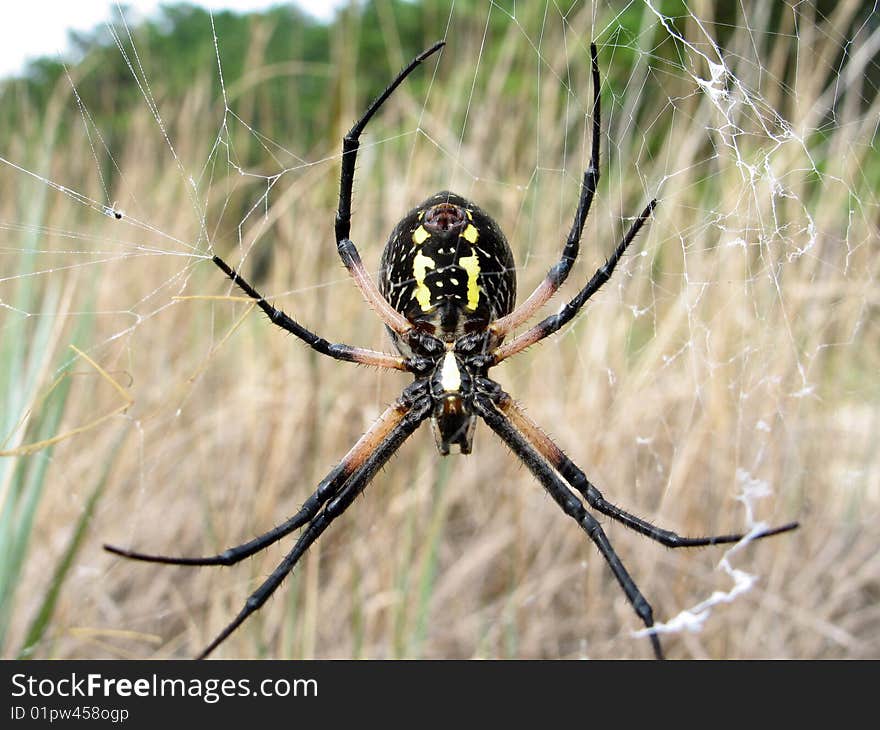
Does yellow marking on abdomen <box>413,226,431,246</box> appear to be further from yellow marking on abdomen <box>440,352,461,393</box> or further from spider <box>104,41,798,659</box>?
yellow marking on abdomen <box>440,352,461,393</box>

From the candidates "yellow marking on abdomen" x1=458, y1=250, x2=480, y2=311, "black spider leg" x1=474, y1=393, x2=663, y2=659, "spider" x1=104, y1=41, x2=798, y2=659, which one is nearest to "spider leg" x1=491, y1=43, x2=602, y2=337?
"spider" x1=104, y1=41, x2=798, y2=659

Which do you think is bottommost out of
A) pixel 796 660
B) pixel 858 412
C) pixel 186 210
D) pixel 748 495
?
pixel 796 660

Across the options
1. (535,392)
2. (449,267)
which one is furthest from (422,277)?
(535,392)

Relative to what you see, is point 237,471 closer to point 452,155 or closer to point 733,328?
point 452,155

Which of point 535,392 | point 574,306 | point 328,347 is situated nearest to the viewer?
point 574,306

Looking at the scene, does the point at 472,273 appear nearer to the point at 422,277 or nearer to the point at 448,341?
the point at 422,277

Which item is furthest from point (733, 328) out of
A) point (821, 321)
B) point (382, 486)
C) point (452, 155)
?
point (382, 486)
